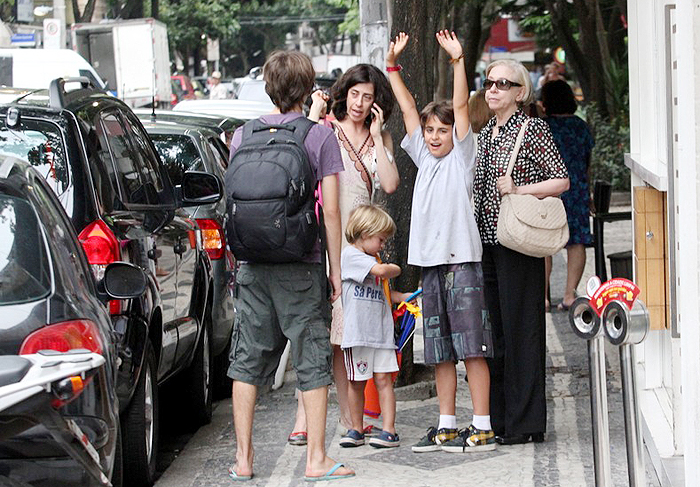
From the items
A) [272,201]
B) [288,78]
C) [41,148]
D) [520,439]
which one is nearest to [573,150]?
[520,439]

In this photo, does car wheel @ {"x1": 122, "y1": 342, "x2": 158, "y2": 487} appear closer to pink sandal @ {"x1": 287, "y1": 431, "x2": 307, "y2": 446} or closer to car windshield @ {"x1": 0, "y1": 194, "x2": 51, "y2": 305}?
pink sandal @ {"x1": 287, "y1": 431, "x2": 307, "y2": 446}

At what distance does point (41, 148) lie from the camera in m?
5.61

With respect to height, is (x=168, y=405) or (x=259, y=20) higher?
(x=259, y=20)

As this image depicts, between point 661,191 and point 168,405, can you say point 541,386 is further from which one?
point 168,405

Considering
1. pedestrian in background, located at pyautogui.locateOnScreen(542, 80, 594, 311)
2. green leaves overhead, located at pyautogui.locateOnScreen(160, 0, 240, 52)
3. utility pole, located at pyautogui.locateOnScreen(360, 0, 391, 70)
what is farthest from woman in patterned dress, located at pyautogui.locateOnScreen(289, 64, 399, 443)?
green leaves overhead, located at pyautogui.locateOnScreen(160, 0, 240, 52)

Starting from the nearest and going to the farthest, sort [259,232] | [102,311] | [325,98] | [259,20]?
[102,311], [259,232], [325,98], [259,20]

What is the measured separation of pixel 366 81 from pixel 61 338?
2937 mm

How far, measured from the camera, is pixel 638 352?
720 cm

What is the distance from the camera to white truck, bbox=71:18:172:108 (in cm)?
3328

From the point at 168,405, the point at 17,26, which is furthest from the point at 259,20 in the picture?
the point at 168,405

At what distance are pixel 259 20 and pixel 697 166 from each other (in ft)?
242

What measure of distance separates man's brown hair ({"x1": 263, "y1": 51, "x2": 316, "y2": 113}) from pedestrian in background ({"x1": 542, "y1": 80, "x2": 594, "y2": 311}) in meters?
4.52

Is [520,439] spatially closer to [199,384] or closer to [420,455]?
[420,455]

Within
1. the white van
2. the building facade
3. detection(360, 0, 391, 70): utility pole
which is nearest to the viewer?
the building facade
